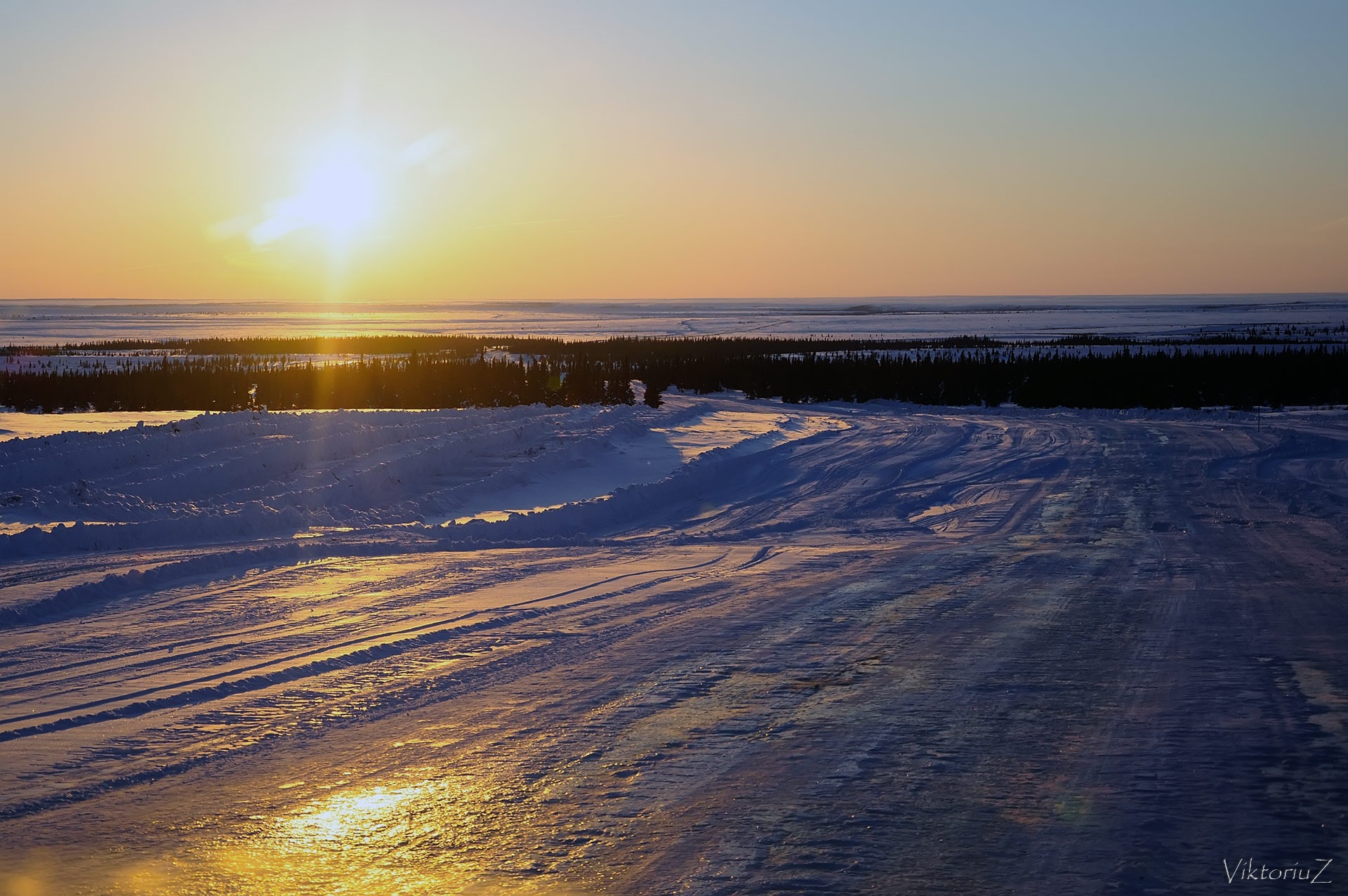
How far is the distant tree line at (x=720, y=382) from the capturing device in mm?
29406

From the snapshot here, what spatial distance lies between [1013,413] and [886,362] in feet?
39.2

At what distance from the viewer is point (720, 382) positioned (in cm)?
4084

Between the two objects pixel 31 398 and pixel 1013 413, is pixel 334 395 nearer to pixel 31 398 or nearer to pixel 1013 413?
pixel 31 398

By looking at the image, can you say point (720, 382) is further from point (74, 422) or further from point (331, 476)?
point (331, 476)

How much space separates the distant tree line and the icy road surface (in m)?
16.6

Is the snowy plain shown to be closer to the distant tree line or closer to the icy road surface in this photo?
the icy road surface

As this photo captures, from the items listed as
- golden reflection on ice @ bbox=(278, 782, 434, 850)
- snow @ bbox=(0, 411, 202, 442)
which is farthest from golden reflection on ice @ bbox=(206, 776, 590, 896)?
snow @ bbox=(0, 411, 202, 442)

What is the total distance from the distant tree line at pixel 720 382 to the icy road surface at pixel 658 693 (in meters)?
16.6

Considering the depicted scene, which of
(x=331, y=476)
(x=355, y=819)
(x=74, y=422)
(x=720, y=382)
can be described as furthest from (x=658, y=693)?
(x=720, y=382)

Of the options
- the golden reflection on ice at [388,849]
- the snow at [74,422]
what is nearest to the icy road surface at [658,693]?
the golden reflection on ice at [388,849]

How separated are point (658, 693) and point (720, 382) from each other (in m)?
35.3

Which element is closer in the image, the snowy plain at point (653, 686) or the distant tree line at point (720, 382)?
the snowy plain at point (653, 686)

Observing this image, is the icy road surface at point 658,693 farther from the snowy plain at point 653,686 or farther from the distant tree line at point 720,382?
the distant tree line at point 720,382

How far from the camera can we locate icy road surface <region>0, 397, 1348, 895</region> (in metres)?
3.90
